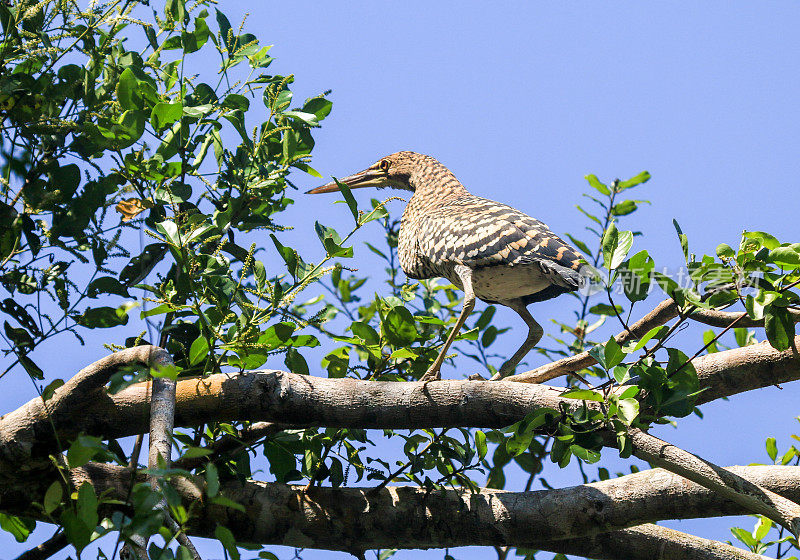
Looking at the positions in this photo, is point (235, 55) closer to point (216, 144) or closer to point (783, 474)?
point (216, 144)

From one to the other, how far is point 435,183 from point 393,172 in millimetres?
450

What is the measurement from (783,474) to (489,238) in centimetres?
164

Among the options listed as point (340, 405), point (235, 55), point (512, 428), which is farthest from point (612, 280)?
point (235, 55)

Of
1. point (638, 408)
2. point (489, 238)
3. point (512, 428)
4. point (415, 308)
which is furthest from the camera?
point (415, 308)

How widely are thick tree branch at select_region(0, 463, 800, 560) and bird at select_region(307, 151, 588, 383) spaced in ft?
1.97

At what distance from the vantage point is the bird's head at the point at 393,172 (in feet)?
17.8

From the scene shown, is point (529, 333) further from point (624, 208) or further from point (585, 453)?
point (585, 453)

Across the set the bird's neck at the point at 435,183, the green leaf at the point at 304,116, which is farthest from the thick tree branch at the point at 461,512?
the bird's neck at the point at 435,183

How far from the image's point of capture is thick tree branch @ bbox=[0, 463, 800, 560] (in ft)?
9.29

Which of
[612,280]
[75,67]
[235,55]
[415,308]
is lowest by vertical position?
[612,280]

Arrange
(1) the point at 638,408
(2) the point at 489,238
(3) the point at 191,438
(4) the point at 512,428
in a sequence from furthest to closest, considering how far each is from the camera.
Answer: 1. (2) the point at 489,238
2. (3) the point at 191,438
3. (4) the point at 512,428
4. (1) the point at 638,408

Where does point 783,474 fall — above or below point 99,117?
below

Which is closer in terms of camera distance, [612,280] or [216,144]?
[612,280]

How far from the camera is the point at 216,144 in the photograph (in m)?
3.15
